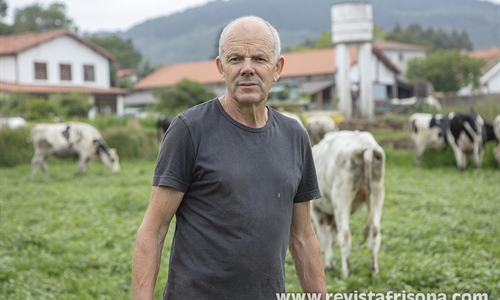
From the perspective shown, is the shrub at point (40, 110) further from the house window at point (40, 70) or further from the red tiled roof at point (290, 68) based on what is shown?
the red tiled roof at point (290, 68)

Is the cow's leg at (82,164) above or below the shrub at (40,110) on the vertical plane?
below

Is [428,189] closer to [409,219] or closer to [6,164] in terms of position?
[409,219]

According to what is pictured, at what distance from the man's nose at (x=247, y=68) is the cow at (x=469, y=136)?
13380 millimetres

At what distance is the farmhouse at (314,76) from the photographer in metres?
49.1

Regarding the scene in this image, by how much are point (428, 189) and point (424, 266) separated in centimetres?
646

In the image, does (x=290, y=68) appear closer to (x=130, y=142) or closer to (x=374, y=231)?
(x=130, y=142)

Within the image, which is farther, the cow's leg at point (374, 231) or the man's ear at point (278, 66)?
the cow's leg at point (374, 231)

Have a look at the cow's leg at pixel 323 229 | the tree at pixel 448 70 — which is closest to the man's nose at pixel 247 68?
the cow's leg at pixel 323 229

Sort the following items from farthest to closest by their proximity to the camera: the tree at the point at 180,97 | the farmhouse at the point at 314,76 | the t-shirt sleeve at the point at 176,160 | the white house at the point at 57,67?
the farmhouse at the point at 314,76
the white house at the point at 57,67
the tree at the point at 180,97
the t-shirt sleeve at the point at 176,160

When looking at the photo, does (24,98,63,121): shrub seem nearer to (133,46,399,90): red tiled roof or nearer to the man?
(133,46,399,90): red tiled roof

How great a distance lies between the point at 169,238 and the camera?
8938 millimetres

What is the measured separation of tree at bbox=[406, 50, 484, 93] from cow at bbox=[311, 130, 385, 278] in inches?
1925

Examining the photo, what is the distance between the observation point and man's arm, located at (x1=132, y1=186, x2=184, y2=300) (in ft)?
9.51

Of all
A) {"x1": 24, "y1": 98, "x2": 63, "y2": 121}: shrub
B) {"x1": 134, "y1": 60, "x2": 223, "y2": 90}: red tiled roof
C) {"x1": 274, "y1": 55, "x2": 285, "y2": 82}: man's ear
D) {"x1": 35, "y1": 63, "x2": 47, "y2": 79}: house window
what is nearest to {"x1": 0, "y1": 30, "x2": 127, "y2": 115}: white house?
{"x1": 35, "y1": 63, "x2": 47, "y2": 79}: house window
